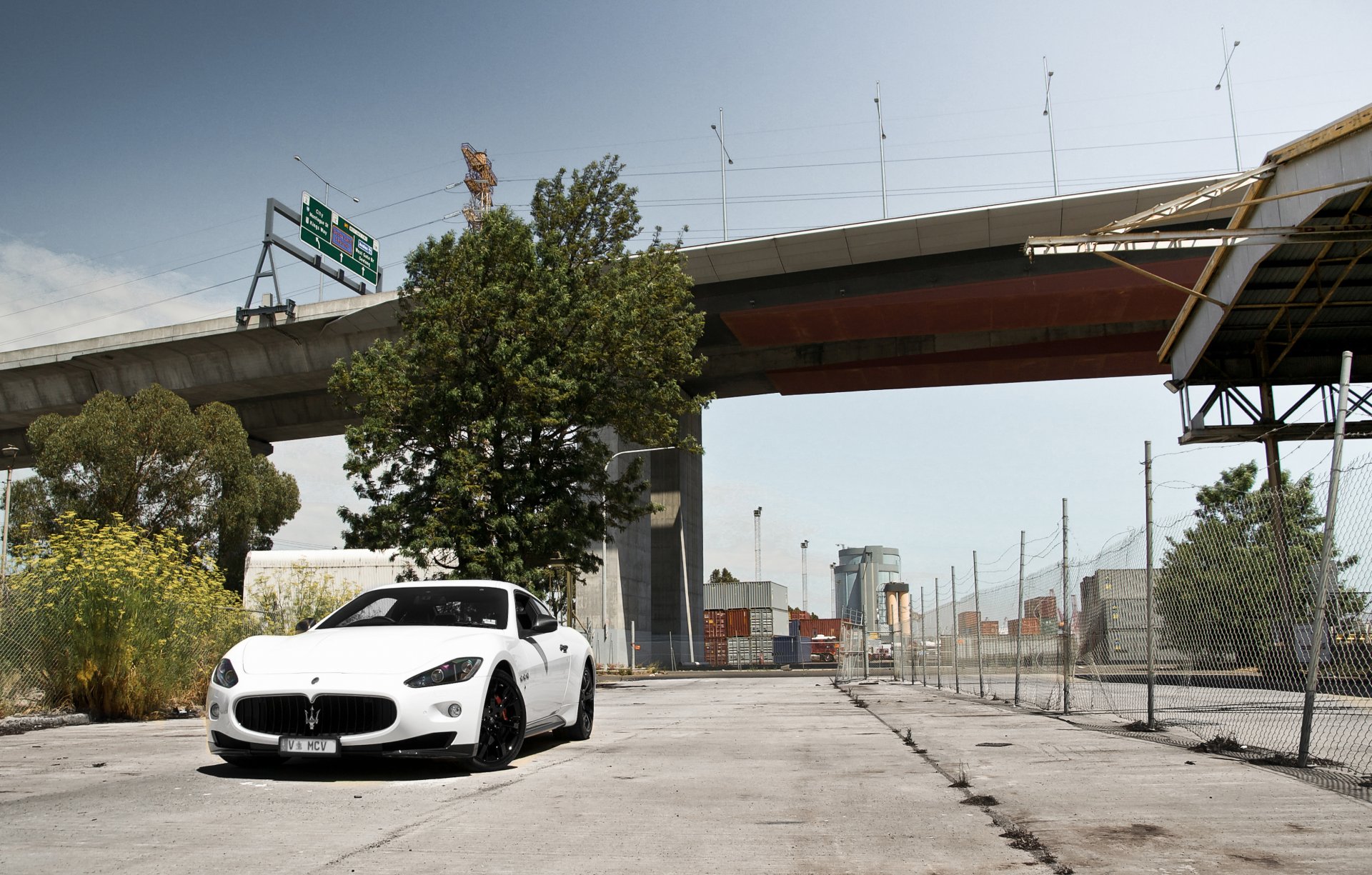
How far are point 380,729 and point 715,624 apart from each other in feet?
192

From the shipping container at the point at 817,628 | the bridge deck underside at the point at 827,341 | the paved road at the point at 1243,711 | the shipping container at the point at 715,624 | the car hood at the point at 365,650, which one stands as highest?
the bridge deck underside at the point at 827,341

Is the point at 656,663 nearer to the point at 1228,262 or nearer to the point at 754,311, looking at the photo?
the point at 754,311

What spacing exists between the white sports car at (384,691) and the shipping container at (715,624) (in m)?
56.2

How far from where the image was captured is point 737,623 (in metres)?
63.0

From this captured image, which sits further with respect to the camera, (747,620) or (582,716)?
(747,620)

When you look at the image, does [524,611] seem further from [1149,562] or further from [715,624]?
[715,624]

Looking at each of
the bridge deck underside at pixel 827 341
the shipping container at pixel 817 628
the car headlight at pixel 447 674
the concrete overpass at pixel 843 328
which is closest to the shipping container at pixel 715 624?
the bridge deck underside at pixel 827 341

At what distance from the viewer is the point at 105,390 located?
4600 cm

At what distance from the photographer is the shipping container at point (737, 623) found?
2470 inches

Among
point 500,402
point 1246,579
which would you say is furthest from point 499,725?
point 500,402


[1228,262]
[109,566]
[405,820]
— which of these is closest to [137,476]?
[109,566]

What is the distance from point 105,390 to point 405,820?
156 ft

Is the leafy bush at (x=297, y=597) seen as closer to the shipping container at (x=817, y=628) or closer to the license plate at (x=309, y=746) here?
the license plate at (x=309, y=746)

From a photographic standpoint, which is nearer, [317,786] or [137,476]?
[317,786]
